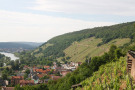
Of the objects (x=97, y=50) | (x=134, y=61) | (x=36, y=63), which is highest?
(x=134, y=61)

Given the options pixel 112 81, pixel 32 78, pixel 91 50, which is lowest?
pixel 32 78

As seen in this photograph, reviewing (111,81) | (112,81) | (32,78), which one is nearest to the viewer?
(111,81)

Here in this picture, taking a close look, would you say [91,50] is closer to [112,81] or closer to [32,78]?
[32,78]

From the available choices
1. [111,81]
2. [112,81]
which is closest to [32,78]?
[112,81]

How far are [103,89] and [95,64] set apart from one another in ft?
88.2

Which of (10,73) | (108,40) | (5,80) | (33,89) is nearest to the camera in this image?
(33,89)

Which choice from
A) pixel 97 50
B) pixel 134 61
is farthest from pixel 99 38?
pixel 134 61

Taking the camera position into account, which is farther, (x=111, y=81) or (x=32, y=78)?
(x=32, y=78)

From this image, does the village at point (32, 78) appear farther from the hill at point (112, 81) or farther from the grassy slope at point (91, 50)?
the hill at point (112, 81)

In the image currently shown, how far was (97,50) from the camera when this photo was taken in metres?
125

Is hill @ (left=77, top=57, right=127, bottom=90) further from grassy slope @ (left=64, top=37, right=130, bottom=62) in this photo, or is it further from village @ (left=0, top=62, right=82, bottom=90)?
grassy slope @ (left=64, top=37, right=130, bottom=62)

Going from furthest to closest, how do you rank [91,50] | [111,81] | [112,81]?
[91,50] → [112,81] → [111,81]

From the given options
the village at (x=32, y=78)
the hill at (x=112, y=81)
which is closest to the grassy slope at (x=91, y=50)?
the village at (x=32, y=78)

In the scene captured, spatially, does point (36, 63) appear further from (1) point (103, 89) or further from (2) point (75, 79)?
(1) point (103, 89)
